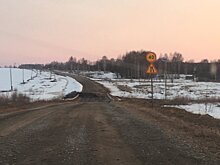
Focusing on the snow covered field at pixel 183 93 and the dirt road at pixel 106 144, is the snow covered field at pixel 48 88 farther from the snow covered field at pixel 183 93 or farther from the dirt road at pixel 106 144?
the dirt road at pixel 106 144

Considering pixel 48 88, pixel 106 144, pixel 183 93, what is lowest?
pixel 48 88

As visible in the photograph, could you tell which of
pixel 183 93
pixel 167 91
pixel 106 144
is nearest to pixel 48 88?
pixel 167 91

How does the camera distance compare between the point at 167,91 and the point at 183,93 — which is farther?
the point at 167,91

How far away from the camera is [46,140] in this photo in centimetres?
945

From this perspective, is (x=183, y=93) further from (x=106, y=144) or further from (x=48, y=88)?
(x=106, y=144)

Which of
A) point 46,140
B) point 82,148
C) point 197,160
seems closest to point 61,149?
point 82,148

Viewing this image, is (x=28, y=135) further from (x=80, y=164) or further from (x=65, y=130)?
(x=80, y=164)

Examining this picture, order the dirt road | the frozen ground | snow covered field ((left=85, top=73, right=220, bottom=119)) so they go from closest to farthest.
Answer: the dirt road, snow covered field ((left=85, top=73, right=220, bottom=119)), the frozen ground

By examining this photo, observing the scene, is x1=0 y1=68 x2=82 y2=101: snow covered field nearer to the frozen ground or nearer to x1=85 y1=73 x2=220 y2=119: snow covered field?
the frozen ground

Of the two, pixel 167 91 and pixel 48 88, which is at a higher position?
pixel 167 91

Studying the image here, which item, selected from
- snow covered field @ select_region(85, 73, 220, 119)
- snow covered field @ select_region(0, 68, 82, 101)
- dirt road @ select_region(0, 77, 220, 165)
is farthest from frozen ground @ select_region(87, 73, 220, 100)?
dirt road @ select_region(0, 77, 220, 165)

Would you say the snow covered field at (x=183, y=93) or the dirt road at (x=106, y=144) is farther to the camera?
the snow covered field at (x=183, y=93)

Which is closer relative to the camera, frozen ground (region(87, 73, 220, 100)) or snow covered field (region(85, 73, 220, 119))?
snow covered field (region(85, 73, 220, 119))

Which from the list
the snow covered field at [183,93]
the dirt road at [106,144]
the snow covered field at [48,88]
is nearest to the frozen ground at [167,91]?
the snow covered field at [183,93]
